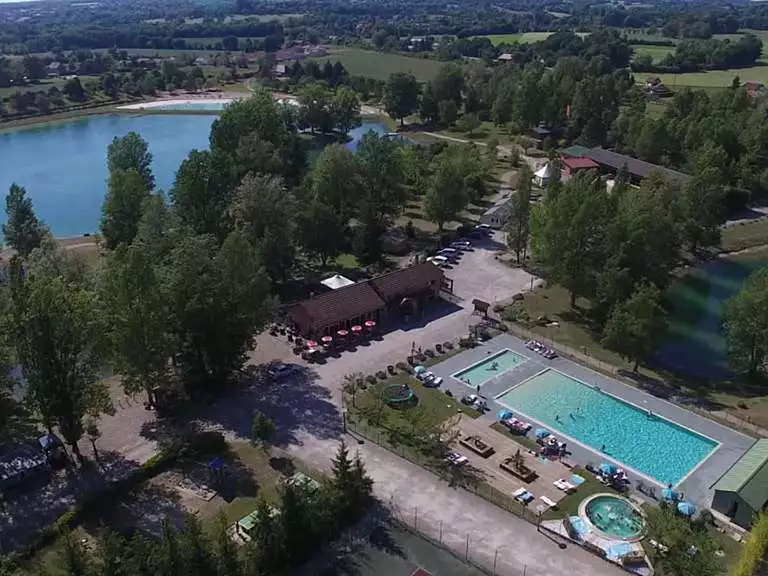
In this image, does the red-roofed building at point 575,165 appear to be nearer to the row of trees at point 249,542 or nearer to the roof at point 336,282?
the roof at point 336,282

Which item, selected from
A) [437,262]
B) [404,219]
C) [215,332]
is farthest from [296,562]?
[404,219]

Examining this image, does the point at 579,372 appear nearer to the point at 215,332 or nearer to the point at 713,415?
the point at 713,415

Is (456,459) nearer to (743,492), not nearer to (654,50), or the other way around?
(743,492)

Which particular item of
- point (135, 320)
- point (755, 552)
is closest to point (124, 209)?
point (135, 320)

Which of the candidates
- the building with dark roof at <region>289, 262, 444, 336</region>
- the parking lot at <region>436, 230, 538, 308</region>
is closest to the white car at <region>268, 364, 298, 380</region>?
the building with dark roof at <region>289, 262, 444, 336</region>

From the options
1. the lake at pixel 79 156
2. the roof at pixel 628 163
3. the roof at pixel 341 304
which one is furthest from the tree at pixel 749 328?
the lake at pixel 79 156

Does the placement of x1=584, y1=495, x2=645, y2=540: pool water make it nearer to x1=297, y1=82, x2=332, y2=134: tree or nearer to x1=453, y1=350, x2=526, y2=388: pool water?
x1=453, y1=350, x2=526, y2=388: pool water
